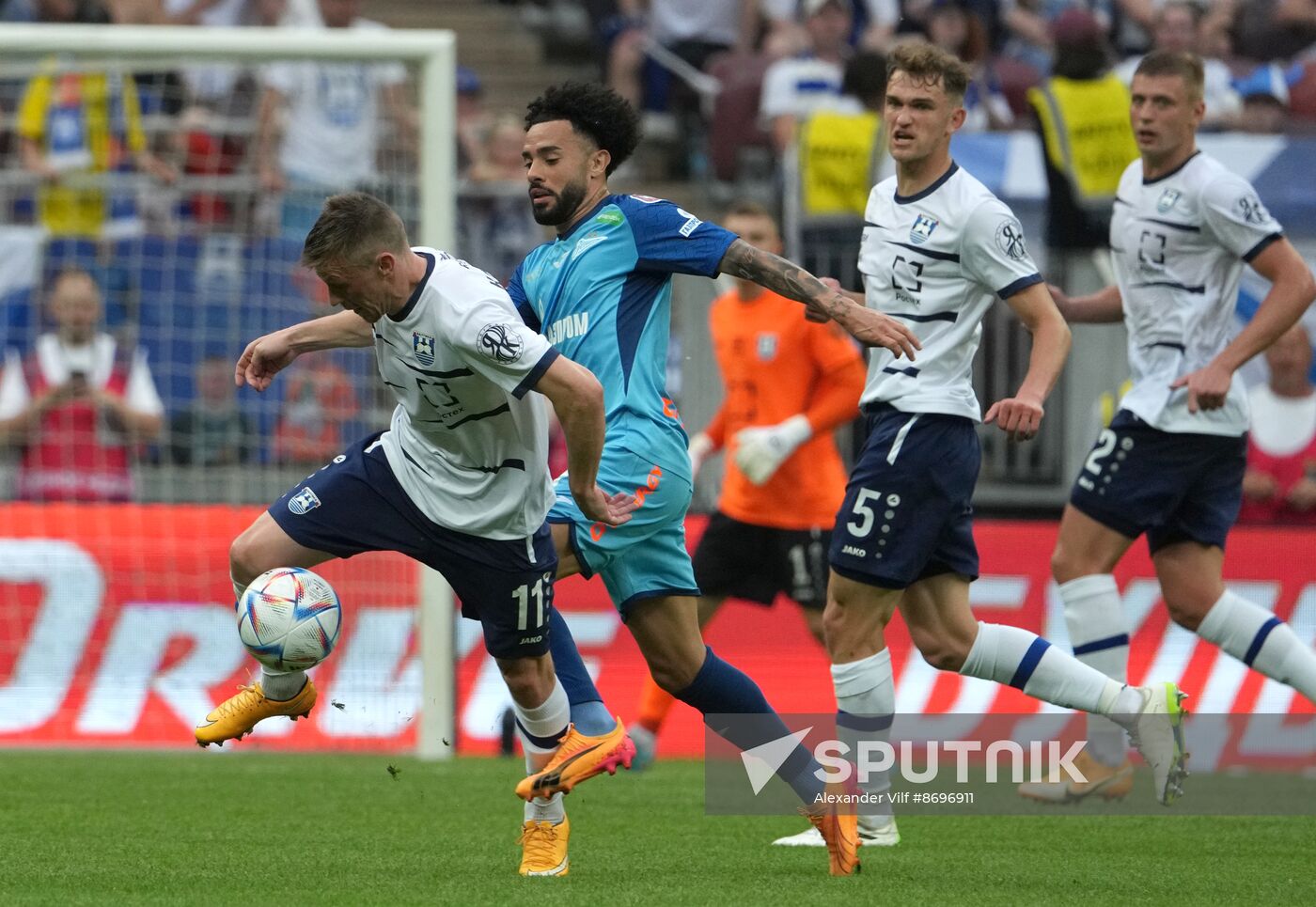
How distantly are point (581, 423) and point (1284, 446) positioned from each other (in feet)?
21.3

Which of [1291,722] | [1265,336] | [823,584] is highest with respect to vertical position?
[1265,336]

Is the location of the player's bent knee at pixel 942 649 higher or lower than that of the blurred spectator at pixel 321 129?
lower

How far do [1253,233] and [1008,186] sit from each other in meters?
3.82

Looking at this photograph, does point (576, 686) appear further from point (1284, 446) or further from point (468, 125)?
point (468, 125)

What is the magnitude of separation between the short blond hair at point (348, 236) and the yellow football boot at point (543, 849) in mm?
1796

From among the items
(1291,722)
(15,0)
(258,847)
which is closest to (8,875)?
(258,847)

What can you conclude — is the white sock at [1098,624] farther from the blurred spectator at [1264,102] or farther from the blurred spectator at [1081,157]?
the blurred spectator at [1264,102]

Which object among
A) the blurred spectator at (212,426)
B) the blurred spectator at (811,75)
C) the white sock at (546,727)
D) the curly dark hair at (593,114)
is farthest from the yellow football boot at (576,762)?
the blurred spectator at (811,75)

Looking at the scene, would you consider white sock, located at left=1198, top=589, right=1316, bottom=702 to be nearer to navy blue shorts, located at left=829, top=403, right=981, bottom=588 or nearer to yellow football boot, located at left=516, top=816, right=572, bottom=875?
navy blue shorts, located at left=829, top=403, right=981, bottom=588

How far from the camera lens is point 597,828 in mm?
7082

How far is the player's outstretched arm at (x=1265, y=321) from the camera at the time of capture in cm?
720

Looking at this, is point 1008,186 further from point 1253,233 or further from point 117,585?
point 117,585

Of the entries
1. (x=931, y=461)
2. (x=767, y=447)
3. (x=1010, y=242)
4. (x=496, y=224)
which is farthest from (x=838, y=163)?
(x=931, y=461)

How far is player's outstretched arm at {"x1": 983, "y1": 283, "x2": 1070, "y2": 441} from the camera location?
5.83m
